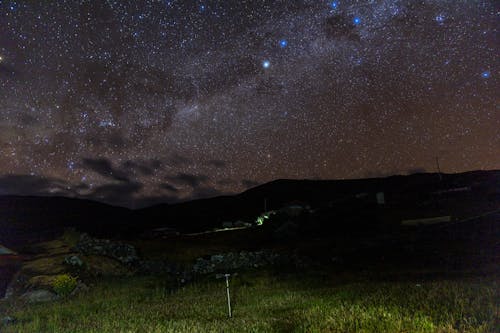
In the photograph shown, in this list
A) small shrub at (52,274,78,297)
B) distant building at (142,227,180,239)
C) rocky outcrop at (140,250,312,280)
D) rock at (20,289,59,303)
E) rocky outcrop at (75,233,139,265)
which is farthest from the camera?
distant building at (142,227,180,239)

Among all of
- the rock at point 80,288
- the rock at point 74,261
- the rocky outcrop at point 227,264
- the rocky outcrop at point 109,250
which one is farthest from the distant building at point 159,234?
the rock at point 80,288

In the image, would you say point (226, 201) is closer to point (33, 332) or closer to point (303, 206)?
point (303, 206)

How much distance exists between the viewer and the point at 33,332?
32.3 feet

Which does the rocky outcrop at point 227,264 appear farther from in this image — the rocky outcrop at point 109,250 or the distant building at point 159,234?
the distant building at point 159,234

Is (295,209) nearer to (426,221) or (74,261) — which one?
(426,221)

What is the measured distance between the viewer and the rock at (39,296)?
54.3ft

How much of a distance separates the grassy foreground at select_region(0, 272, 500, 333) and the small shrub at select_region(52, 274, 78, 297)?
1361 millimetres

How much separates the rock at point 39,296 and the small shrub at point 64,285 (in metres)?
0.29

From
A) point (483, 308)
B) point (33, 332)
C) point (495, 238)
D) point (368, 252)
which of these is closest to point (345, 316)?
point (483, 308)

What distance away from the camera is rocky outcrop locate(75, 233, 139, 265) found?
26.8 m

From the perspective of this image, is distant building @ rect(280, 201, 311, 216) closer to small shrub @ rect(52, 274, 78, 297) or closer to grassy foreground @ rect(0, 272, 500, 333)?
grassy foreground @ rect(0, 272, 500, 333)

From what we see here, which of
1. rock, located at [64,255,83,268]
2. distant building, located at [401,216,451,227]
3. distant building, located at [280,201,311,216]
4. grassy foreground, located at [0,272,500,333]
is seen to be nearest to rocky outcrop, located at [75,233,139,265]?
rock, located at [64,255,83,268]

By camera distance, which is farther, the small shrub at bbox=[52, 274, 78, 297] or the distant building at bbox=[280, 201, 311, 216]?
the distant building at bbox=[280, 201, 311, 216]

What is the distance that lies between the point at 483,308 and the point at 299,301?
16.7ft
